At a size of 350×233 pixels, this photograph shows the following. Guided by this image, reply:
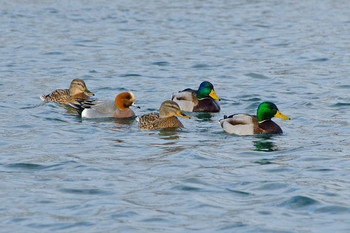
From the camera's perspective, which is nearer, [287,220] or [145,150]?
[287,220]

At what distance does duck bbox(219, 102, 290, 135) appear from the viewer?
46.1ft

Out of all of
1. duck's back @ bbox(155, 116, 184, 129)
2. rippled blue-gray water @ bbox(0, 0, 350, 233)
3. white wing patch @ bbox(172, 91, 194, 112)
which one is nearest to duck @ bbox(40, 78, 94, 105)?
rippled blue-gray water @ bbox(0, 0, 350, 233)

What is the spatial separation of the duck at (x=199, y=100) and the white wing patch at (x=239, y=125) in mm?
2537

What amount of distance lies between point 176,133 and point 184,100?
2573mm

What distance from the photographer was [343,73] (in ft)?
68.2

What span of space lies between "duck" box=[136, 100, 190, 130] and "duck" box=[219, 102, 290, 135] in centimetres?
105

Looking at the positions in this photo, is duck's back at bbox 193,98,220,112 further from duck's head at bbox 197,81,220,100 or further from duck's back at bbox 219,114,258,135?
duck's back at bbox 219,114,258,135

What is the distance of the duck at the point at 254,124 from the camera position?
14.0m

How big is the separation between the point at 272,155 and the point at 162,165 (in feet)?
6.51

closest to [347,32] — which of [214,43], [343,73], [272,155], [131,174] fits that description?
[214,43]

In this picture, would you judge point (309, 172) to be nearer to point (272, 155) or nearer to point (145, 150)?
point (272, 155)

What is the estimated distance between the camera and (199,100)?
1689 cm

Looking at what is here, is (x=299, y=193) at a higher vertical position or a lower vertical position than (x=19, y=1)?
lower

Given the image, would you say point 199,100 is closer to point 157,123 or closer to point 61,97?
point 157,123
